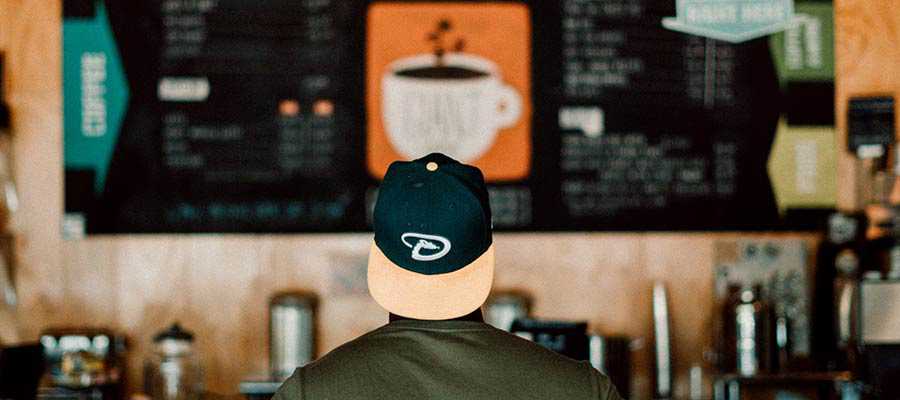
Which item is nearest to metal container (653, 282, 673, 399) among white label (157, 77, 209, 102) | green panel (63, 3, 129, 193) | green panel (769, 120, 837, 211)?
green panel (769, 120, 837, 211)

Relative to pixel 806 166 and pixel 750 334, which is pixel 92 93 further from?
pixel 806 166

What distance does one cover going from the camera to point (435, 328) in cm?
151

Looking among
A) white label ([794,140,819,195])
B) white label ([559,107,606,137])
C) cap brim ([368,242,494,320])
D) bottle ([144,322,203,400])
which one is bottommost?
bottle ([144,322,203,400])

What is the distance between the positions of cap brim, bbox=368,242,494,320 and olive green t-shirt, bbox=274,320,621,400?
0.06 ft

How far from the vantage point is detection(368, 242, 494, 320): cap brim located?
1525 mm

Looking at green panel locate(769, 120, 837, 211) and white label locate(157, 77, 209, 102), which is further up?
white label locate(157, 77, 209, 102)

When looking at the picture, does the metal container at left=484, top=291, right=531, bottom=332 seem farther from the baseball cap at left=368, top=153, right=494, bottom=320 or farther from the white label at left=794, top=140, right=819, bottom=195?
the baseball cap at left=368, top=153, right=494, bottom=320

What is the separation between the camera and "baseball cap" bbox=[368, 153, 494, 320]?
5.01 feet

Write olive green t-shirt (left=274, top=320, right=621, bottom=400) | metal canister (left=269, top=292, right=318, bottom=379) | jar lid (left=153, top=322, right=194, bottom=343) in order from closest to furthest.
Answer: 1. olive green t-shirt (left=274, top=320, right=621, bottom=400)
2. jar lid (left=153, top=322, right=194, bottom=343)
3. metal canister (left=269, top=292, right=318, bottom=379)

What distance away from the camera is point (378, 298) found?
1562mm

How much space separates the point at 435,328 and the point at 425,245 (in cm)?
12

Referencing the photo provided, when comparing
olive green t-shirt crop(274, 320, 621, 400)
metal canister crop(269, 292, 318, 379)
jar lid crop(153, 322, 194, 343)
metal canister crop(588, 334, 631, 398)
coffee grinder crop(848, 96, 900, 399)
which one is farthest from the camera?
metal canister crop(269, 292, 318, 379)

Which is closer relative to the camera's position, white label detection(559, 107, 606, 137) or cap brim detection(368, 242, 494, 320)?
cap brim detection(368, 242, 494, 320)

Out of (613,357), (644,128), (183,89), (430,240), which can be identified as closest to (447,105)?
(644,128)
